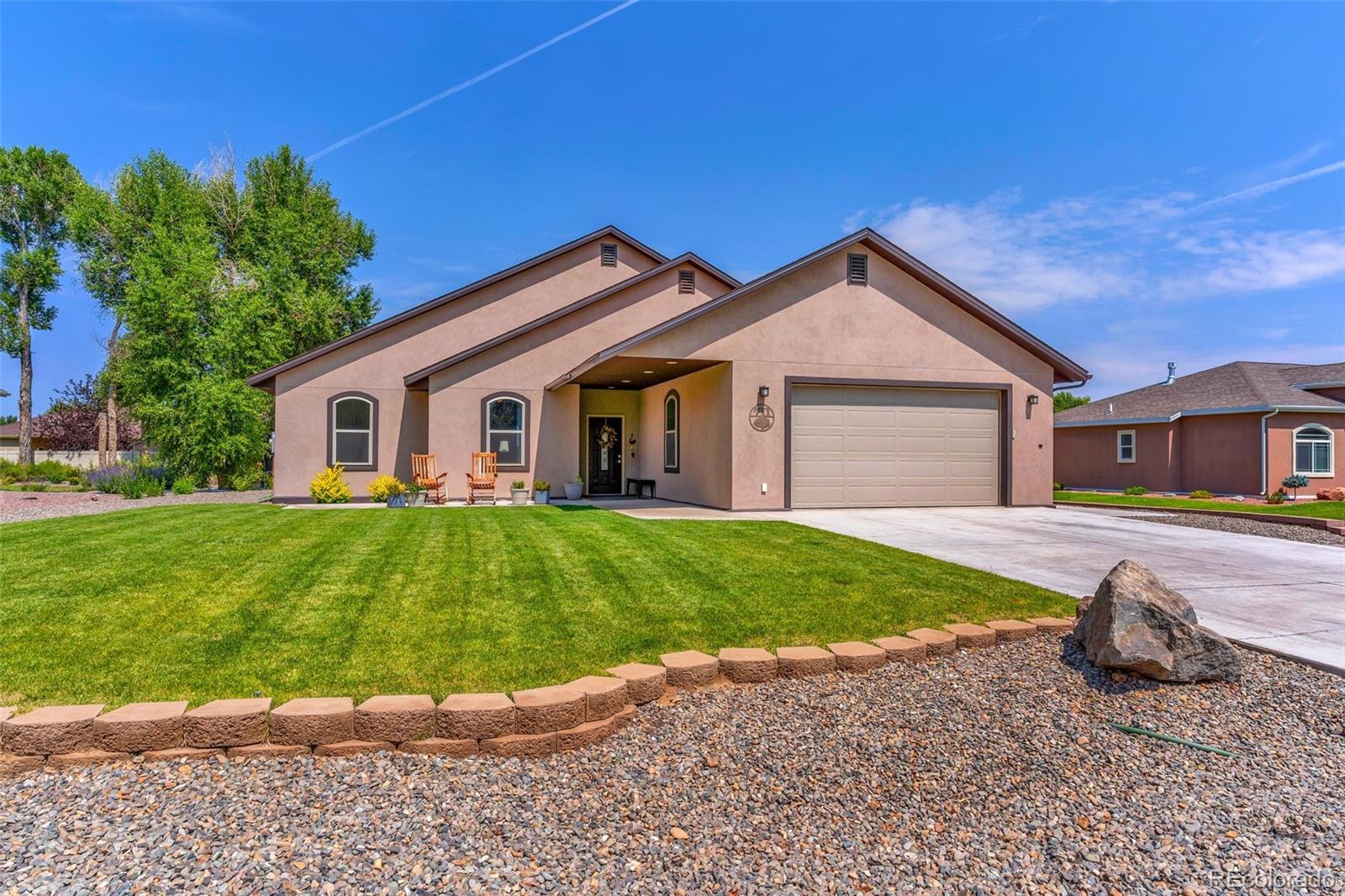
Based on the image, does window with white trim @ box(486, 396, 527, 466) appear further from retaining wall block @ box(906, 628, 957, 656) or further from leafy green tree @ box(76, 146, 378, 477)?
leafy green tree @ box(76, 146, 378, 477)

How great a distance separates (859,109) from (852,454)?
25.1 ft

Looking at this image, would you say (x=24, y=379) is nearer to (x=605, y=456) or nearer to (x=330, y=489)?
(x=330, y=489)

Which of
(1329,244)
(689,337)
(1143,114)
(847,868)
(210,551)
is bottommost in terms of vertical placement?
(847,868)

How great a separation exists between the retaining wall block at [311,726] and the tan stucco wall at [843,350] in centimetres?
963

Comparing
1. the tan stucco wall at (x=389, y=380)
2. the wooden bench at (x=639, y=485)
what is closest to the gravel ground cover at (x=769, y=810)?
the tan stucco wall at (x=389, y=380)

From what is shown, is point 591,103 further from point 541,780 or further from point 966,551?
point 541,780

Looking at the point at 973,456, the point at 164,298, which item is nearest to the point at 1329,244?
the point at 973,456

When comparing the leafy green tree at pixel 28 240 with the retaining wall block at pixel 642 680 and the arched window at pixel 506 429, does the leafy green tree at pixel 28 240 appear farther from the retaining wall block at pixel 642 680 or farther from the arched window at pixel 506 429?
the retaining wall block at pixel 642 680

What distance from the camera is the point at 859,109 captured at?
15164mm

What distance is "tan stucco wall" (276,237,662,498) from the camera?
15203 millimetres

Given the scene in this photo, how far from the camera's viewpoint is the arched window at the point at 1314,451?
21234 millimetres

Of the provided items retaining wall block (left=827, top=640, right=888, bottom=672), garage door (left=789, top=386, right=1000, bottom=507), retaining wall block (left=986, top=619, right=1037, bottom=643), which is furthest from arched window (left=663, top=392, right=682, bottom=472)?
retaining wall block (left=827, top=640, right=888, bottom=672)

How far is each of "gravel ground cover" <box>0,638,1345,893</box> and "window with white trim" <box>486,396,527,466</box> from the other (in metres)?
11.8

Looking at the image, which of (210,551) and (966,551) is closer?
(210,551)
